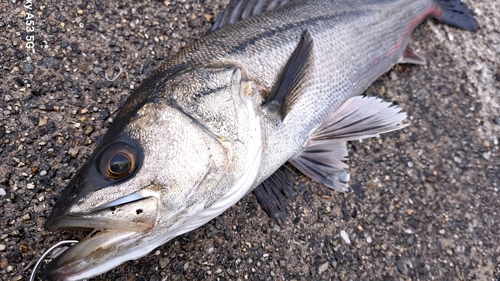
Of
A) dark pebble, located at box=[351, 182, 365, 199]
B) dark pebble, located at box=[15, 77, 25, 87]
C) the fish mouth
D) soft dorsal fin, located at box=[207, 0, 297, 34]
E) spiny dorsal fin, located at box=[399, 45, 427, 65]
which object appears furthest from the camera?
spiny dorsal fin, located at box=[399, 45, 427, 65]

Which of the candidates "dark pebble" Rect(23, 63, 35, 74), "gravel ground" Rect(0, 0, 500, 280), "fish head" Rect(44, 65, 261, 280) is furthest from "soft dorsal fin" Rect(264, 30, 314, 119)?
"dark pebble" Rect(23, 63, 35, 74)

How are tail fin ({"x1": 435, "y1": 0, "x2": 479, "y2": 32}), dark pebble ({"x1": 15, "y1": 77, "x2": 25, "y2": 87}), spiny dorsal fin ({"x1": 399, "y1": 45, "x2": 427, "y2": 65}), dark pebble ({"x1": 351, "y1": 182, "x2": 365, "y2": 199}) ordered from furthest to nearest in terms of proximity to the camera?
tail fin ({"x1": 435, "y1": 0, "x2": 479, "y2": 32}), spiny dorsal fin ({"x1": 399, "y1": 45, "x2": 427, "y2": 65}), dark pebble ({"x1": 351, "y1": 182, "x2": 365, "y2": 199}), dark pebble ({"x1": 15, "y1": 77, "x2": 25, "y2": 87})

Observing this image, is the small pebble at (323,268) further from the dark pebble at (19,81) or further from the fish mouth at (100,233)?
the dark pebble at (19,81)

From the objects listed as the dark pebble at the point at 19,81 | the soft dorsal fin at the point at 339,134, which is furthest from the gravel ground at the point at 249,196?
the soft dorsal fin at the point at 339,134

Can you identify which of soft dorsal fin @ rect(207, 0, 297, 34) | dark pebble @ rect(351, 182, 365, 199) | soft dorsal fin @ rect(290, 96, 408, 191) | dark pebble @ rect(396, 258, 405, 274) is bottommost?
dark pebble @ rect(396, 258, 405, 274)

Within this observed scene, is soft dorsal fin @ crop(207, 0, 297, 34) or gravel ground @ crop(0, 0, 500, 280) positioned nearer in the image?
gravel ground @ crop(0, 0, 500, 280)

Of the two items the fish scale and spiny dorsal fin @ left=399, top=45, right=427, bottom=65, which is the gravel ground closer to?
spiny dorsal fin @ left=399, top=45, right=427, bottom=65

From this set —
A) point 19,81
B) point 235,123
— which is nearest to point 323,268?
point 235,123

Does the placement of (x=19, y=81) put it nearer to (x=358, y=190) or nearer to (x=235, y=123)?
(x=235, y=123)
